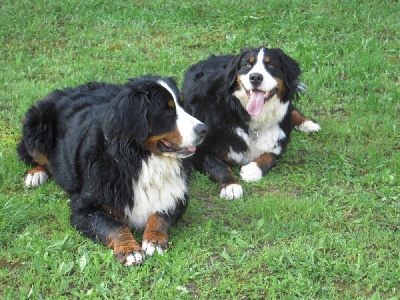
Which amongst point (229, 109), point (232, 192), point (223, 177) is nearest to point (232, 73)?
point (229, 109)

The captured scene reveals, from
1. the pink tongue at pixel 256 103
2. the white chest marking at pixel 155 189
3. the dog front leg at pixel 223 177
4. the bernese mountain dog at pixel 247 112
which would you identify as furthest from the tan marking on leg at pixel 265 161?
the white chest marking at pixel 155 189

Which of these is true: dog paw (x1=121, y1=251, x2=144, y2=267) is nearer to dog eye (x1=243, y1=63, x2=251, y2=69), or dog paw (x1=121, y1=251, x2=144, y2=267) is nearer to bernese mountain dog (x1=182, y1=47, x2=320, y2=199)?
bernese mountain dog (x1=182, y1=47, x2=320, y2=199)

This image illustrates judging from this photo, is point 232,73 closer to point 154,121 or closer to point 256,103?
point 256,103

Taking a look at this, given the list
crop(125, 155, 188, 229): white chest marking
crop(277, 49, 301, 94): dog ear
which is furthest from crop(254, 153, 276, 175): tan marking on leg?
crop(125, 155, 188, 229): white chest marking

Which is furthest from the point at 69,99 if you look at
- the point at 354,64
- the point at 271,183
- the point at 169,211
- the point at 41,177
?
the point at 354,64

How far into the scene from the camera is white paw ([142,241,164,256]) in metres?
4.44

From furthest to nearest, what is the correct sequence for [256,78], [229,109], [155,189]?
[229,109]
[256,78]
[155,189]

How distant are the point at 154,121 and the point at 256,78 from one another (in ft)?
5.24

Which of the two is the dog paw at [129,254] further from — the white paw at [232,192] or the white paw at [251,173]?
the white paw at [251,173]

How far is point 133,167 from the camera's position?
14.9 ft

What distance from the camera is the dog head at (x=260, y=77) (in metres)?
5.78

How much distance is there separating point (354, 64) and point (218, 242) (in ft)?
13.8

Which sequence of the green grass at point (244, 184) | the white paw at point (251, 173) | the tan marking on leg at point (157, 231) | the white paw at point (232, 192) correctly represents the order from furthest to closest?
1. the white paw at point (251, 173)
2. the white paw at point (232, 192)
3. the tan marking on leg at point (157, 231)
4. the green grass at point (244, 184)

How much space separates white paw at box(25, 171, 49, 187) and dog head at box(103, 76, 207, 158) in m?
1.40
